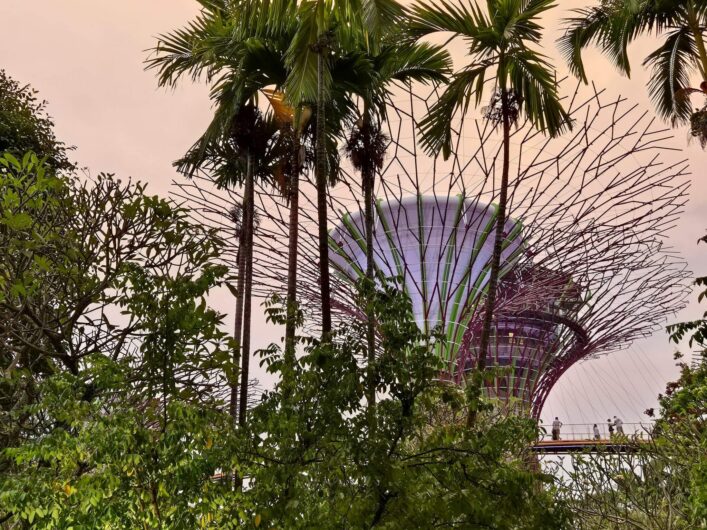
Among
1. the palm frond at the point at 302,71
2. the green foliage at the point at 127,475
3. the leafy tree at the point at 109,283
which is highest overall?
the palm frond at the point at 302,71

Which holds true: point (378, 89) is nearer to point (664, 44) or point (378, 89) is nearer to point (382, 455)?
point (664, 44)

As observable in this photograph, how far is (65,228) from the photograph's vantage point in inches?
272

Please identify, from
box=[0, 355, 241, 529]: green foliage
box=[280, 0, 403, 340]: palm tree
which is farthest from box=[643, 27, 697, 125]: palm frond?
box=[0, 355, 241, 529]: green foliage

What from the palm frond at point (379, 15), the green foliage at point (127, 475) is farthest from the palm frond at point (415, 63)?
the green foliage at point (127, 475)

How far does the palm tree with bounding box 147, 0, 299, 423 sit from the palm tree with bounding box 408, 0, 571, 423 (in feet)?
8.29

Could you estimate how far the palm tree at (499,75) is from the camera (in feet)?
31.1

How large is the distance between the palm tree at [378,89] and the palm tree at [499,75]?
137 cm

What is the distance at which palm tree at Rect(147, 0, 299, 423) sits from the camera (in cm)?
1144

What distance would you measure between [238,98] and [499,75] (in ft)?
15.3

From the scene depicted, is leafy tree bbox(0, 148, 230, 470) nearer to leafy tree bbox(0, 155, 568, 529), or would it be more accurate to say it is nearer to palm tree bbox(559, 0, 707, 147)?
leafy tree bbox(0, 155, 568, 529)

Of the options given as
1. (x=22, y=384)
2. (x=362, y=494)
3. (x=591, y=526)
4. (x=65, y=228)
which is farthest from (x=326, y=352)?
(x=591, y=526)

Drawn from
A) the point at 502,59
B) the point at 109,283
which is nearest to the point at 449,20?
the point at 502,59

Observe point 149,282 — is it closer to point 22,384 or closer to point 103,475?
point 103,475

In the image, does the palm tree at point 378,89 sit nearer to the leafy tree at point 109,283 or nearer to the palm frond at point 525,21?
the palm frond at point 525,21
